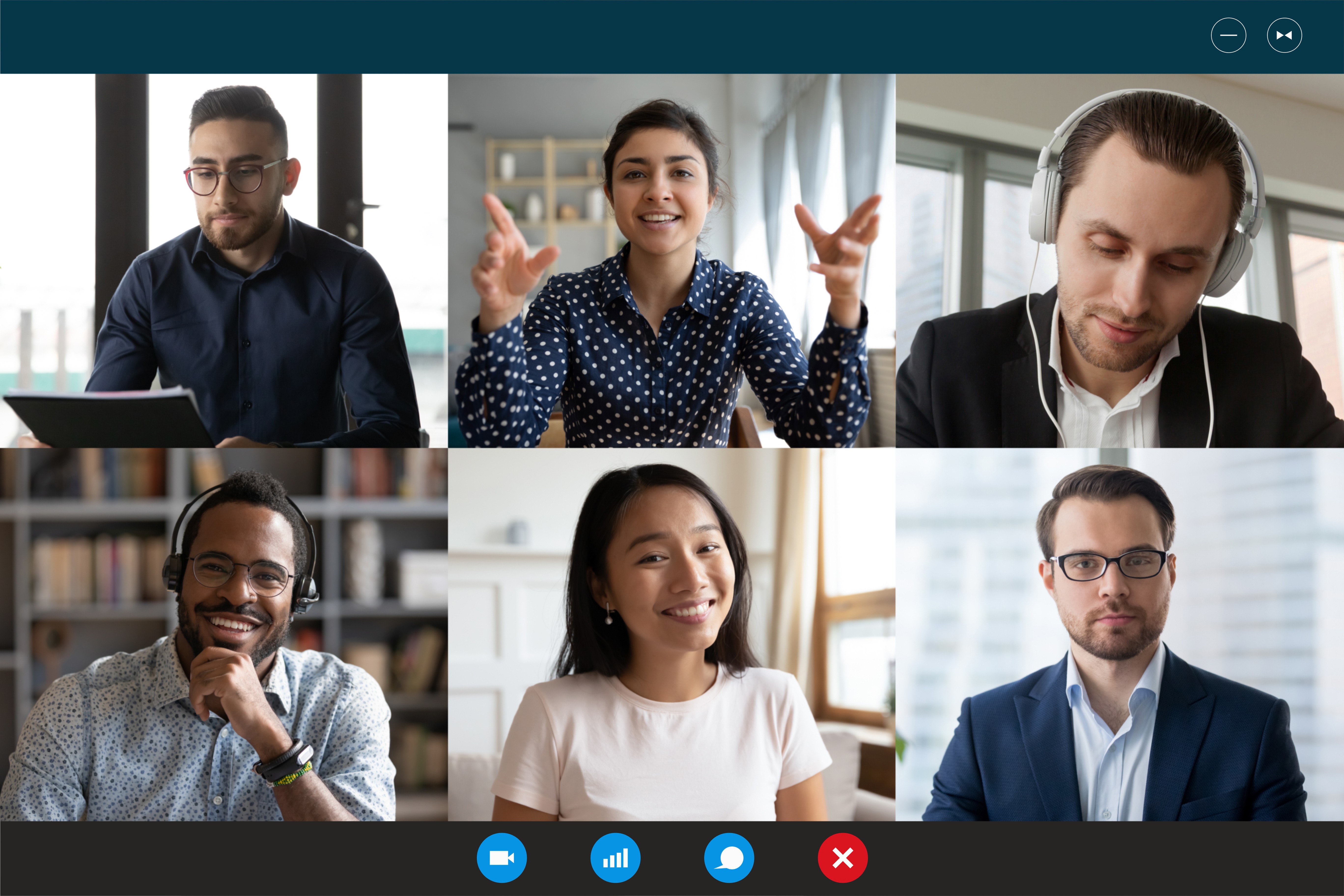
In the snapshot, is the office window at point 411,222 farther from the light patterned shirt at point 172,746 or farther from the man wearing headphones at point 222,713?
the light patterned shirt at point 172,746

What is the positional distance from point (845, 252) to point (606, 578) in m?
0.48

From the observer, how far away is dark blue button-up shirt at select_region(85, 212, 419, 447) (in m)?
1.05

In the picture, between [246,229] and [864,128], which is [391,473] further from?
[864,128]

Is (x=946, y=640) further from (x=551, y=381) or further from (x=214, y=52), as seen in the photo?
(x=214, y=52)

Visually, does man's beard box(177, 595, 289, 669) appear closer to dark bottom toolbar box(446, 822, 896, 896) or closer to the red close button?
dark bottom toolbar box(446, 822, 896, 896)

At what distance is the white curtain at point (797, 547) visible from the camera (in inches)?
42.0

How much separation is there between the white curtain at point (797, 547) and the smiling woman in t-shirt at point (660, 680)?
0.03 meters

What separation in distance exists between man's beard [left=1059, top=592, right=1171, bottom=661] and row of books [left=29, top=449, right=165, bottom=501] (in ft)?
3.58

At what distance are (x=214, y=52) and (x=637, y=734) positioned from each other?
930 mm

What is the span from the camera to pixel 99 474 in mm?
1018

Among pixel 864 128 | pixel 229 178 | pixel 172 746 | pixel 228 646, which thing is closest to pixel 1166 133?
pixel 864 128

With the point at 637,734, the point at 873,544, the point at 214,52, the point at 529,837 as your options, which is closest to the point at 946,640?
the point at 873,544

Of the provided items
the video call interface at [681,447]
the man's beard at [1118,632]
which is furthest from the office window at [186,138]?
the man's beard at [1118,632]

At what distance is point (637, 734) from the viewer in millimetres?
1029
